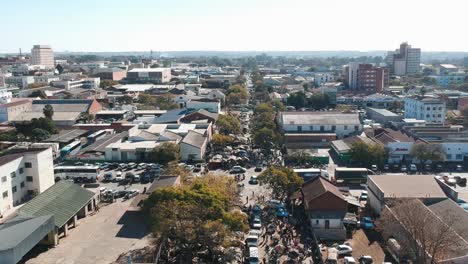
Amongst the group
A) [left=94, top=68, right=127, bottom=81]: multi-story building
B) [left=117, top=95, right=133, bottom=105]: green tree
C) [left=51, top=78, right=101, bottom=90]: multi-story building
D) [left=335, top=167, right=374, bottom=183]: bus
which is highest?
[left=94, top=68, right=127, bottom=81]: multi-story building

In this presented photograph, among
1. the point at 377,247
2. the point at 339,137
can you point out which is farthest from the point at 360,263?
the point at 339,137

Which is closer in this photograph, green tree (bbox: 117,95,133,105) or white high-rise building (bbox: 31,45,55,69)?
green tree (bbox: 117,95,133,105)

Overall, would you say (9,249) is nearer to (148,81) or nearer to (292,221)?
(292,221)

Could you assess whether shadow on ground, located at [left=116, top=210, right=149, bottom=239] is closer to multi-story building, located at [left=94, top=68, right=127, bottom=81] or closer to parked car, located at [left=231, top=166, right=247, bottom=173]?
parked car, located at [left=231, top=166, right=247, bottom=173]

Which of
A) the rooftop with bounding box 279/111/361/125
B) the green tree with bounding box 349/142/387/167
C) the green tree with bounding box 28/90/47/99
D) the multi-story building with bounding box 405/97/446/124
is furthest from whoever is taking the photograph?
the green tree with bounding box 28/90/47/99

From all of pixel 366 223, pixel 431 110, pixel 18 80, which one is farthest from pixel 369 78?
pixel 18 80

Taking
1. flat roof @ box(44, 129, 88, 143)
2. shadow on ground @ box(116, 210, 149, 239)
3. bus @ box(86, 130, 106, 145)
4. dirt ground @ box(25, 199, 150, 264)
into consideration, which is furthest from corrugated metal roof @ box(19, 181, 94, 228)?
flat roof @ box(44, 129, 88, 143)
